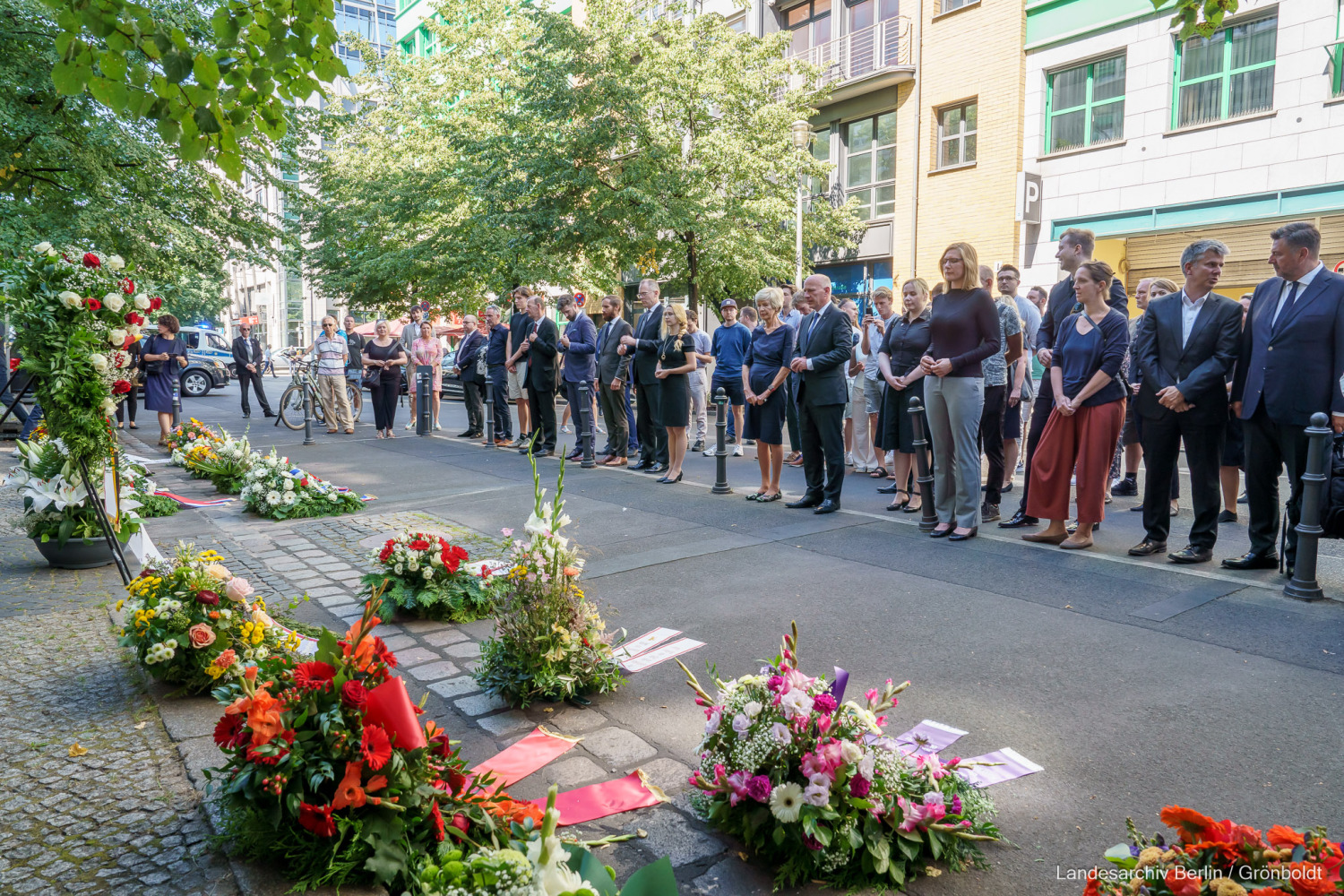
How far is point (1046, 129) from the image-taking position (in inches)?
830

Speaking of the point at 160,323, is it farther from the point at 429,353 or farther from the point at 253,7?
the point at 253,7

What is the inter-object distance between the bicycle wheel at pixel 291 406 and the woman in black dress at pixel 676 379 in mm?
9855

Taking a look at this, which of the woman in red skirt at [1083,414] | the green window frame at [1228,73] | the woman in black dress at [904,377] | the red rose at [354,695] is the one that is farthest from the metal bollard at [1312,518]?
the green window frame at [1228,73]

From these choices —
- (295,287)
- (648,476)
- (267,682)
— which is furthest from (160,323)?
(295,287)

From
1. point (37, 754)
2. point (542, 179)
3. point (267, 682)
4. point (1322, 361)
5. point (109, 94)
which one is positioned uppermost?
point (542, 179)

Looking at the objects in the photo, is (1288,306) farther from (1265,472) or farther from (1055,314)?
(1055,314)

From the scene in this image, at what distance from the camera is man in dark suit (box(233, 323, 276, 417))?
2053 centimetres

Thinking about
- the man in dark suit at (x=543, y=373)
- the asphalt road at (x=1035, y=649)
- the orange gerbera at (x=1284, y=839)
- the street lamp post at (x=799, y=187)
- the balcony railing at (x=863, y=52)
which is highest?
the balcony railing at (x=863, y=52)

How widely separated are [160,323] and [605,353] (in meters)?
8.54

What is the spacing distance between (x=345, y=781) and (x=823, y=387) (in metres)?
6.60

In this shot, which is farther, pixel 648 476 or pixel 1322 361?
pixel 648 476

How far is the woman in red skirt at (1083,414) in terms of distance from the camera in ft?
23.2

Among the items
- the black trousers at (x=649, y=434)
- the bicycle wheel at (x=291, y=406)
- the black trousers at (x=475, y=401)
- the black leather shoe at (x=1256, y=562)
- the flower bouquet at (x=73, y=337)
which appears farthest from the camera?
the bicycle wheel at (x=291, y=406)

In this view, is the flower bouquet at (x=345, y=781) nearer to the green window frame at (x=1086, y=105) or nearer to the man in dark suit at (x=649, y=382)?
the man in dark suit at (x=649, y=382)
